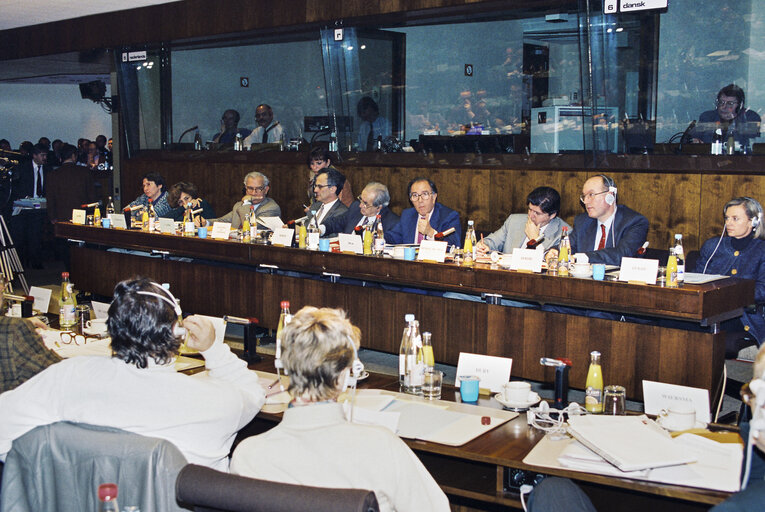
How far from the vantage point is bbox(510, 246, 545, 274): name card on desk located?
4027mm

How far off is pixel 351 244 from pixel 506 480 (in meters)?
2.78

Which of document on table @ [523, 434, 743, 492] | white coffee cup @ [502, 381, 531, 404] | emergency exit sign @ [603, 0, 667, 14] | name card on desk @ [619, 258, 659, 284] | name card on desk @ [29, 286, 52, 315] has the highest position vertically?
emergency exit sign @ [603, 0, 667, 14]

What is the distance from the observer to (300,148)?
25.5 feet

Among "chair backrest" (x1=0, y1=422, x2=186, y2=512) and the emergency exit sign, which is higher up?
the emergency exit sign

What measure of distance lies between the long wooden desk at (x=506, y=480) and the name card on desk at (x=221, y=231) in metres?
3.29

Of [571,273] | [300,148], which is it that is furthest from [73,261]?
[571,273]

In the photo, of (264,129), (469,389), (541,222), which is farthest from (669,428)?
(264,129)

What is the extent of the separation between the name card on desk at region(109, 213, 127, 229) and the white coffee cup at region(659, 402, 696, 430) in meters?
5.03

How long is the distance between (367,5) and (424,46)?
1.05 metres

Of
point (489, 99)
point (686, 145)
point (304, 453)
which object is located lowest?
point (304, 453)

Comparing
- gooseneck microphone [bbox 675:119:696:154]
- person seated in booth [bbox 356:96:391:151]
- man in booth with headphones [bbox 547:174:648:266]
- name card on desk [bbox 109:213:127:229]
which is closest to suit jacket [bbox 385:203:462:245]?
man in booth with headphones [bbox 547:174:648:266]

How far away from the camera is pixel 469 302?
167 inches

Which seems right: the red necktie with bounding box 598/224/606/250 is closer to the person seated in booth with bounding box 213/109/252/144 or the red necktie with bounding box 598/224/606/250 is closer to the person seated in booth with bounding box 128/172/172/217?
the person seated in booth with bounding box 128/172/172/217

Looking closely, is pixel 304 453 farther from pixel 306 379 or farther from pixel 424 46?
pixel 424 46
